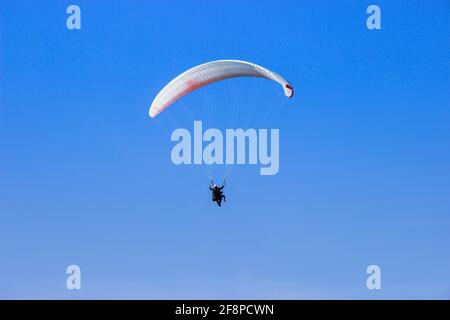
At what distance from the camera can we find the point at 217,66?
3775 cm
